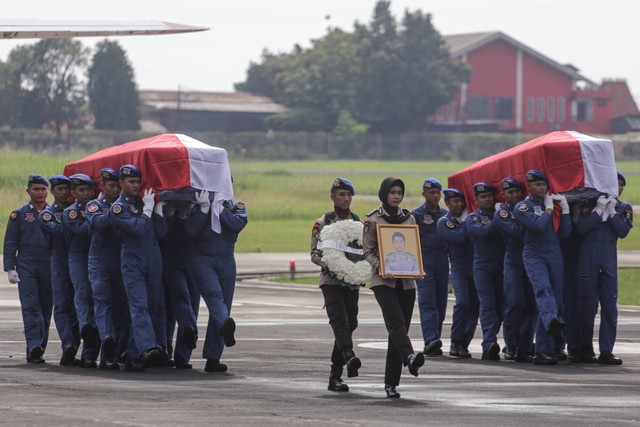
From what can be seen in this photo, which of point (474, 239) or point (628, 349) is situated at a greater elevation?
point (474, 239)

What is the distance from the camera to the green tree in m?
91.1

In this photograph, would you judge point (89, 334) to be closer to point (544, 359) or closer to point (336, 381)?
point (336, 381)

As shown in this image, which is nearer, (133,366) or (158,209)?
(133,366)

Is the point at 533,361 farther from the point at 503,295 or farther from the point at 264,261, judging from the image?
the point at 264,261

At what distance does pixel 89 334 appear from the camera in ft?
47.1

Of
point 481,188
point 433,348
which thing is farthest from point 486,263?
point 433,348

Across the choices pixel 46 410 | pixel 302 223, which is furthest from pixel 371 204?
pixel 46 410

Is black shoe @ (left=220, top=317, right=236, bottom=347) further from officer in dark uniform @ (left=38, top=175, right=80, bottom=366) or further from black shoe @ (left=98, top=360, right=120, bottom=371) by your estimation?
officer in dark uniform @ (left=38, top=175, right=80, bottom=366)

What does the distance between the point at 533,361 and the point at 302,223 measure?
31.3 meters

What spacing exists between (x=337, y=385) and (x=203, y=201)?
9.50 feet

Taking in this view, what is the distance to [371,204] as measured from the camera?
5116cm

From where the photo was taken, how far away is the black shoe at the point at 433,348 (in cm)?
1603

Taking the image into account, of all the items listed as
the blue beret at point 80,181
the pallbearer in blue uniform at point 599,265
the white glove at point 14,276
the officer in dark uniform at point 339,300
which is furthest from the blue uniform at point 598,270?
the white glove at point 14,276

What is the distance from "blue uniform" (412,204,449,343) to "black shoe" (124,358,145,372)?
138 inches
